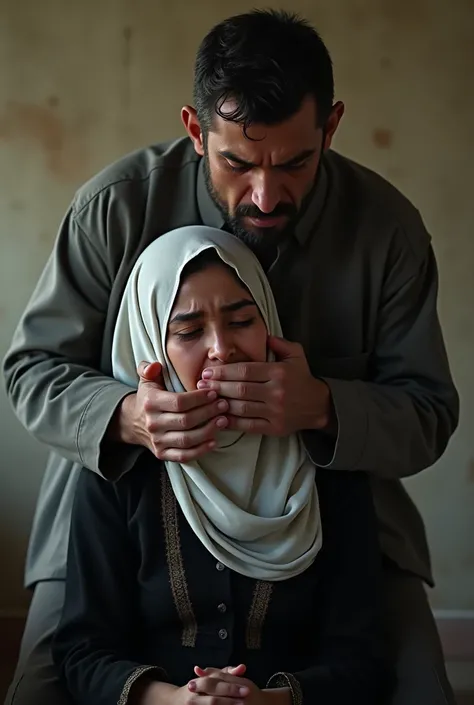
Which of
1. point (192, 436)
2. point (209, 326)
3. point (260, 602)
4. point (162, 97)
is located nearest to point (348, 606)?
point (260, 602)

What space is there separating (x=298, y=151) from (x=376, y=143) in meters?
0.78

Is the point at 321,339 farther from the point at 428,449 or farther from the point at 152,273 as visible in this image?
the point at 152,273

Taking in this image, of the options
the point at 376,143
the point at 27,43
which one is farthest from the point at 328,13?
the point at 27,43

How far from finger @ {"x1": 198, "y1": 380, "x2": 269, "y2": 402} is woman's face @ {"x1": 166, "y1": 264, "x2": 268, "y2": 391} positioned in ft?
0.10

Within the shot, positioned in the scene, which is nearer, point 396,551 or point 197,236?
point 197,236

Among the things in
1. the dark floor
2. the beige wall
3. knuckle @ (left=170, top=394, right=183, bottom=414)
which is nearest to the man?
knuckle @ (left=170, top=394, right=183, bottom=414)

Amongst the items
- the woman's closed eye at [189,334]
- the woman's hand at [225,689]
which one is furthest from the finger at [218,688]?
the woman's closed eye at [189,334]

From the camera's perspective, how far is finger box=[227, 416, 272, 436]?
133cm

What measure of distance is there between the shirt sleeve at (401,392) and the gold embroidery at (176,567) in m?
0.23

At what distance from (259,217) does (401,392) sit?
371mm

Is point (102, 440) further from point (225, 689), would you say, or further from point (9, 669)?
point (9, 669)

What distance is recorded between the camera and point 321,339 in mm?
1591

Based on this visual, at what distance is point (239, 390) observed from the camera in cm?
131

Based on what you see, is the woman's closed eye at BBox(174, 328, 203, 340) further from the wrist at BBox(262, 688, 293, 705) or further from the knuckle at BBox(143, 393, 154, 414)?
the wrist at BBox(262, 688, 293, 705)
